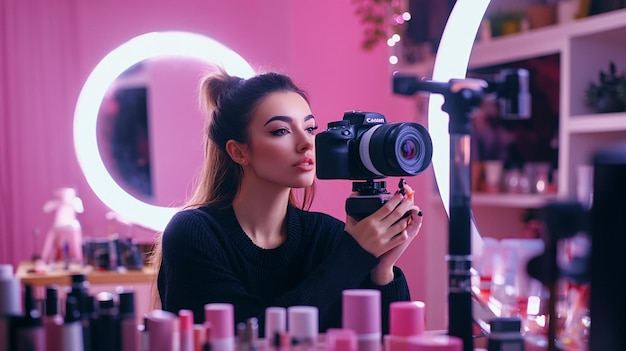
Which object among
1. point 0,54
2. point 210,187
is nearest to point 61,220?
point 0,54

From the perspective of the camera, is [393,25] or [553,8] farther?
[393,25]

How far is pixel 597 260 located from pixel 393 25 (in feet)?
7.45

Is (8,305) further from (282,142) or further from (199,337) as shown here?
(282,142)

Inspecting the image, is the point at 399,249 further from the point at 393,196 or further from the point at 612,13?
the point at 612,13

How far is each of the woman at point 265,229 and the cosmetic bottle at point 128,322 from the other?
1.26 feet

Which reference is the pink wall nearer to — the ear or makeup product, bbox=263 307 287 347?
the ear

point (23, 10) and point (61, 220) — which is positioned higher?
point (23, 10)

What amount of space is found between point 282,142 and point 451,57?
1.02 feet

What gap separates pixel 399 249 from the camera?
3.75 feet

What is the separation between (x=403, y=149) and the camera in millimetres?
1021

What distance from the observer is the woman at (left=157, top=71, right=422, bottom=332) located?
1.11 metres

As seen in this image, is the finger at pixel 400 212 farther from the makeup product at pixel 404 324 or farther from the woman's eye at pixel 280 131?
the makeup product at pixel 404 324

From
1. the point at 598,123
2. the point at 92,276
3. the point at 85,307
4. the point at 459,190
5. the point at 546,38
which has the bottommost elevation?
the point at 92,276

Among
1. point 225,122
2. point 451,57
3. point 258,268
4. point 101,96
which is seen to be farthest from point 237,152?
point 101,96
